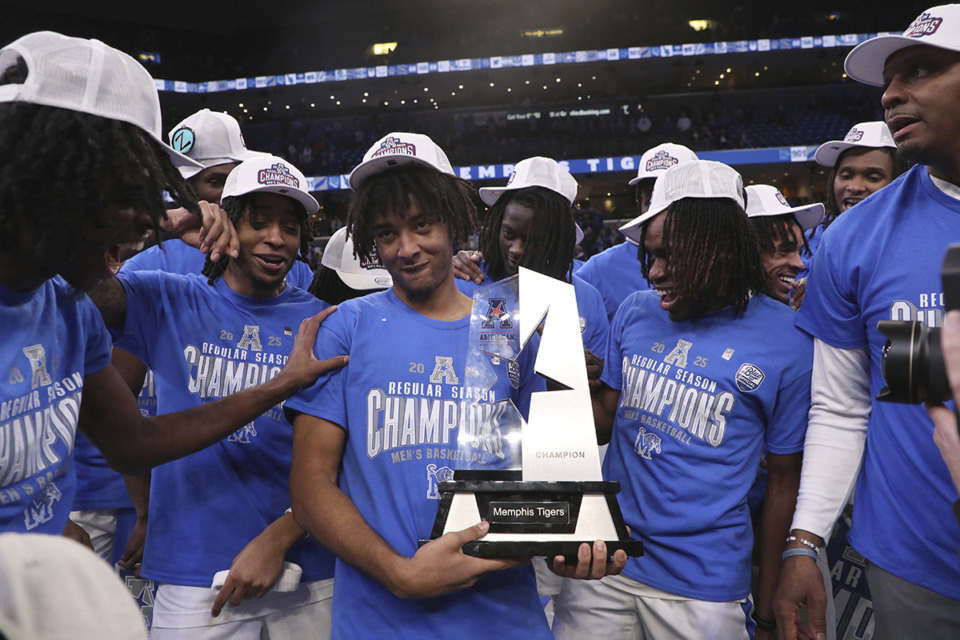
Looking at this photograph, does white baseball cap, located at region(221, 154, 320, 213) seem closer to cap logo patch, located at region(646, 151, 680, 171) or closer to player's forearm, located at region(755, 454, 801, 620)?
player's forearm, located at region(755, 454, 801, 620)

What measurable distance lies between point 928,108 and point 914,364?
0.80 metres

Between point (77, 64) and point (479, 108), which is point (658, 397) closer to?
point (77, 64)

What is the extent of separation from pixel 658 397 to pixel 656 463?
7.0 inches

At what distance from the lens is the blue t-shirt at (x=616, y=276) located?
Result: 11.8 feet

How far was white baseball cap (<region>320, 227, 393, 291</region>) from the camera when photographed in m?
2.71

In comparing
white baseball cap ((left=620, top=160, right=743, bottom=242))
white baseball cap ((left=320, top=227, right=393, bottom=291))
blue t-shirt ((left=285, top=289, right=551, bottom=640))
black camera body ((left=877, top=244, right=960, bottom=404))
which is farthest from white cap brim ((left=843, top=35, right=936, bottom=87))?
white baseball cap ((left=320, top=227, right=393, bottom=291))

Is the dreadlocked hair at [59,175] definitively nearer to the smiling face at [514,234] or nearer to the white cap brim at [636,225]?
the white cap brim at [636,225]

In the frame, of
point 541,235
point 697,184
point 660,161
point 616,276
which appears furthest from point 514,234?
point 660,161

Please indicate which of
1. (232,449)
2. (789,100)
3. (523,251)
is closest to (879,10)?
(789,100)

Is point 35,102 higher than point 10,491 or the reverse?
higher

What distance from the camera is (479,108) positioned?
2259 cm

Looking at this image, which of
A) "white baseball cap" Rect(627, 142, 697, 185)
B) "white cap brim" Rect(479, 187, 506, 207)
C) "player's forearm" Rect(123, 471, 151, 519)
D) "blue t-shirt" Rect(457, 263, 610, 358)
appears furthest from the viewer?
"white baseball cap" Rect(627, 142, 697, 185)

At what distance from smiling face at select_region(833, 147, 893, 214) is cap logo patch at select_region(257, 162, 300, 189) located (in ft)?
8.92

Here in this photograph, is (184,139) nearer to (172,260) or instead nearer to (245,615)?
(172,260)
